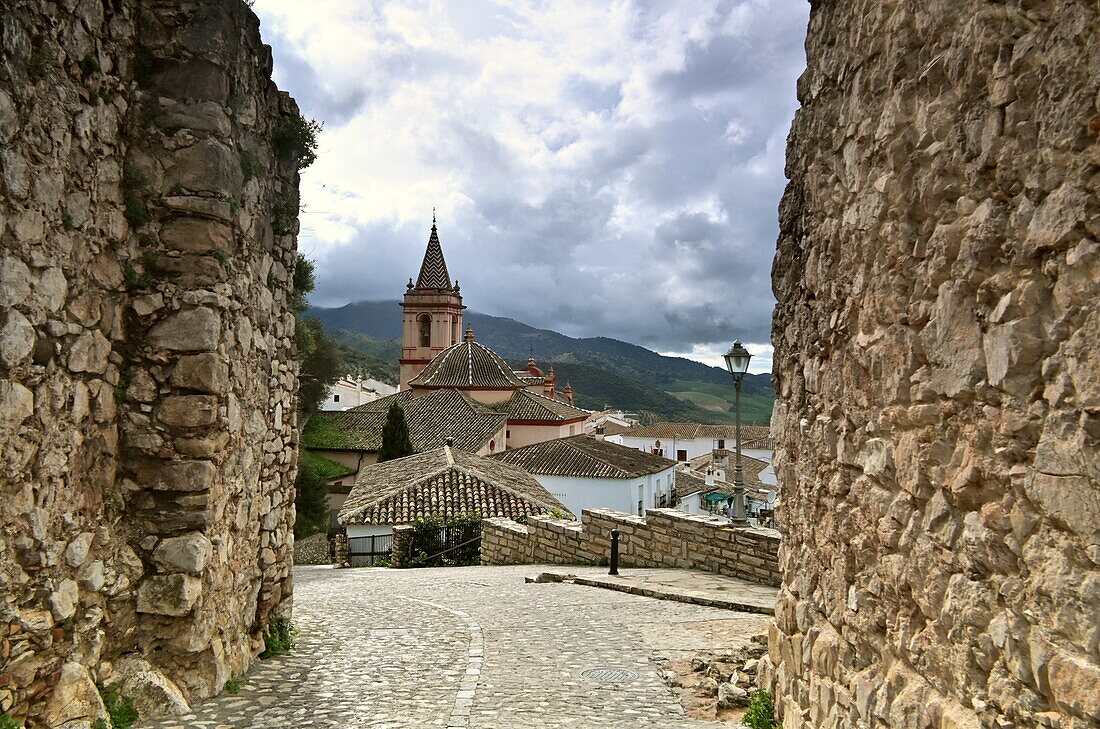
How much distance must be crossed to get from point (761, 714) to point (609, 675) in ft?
5.37

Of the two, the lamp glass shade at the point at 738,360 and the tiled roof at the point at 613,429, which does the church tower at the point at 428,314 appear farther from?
the lamp glass shade at the point at 738,360

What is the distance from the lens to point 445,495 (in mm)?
18969

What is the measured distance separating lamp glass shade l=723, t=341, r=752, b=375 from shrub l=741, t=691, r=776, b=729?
7799 millimetres

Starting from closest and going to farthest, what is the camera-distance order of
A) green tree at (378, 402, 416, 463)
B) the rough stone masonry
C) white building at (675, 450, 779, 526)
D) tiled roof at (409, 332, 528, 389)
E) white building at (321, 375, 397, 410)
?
the rough stone masonry < green tree at (378, 402, 416, 463) < white building at (675, 450, 779, 526) < tiled roof at (409, 332, 528, 389) < white building at (321, 375, 397, 410)

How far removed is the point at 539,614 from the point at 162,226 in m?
5.63

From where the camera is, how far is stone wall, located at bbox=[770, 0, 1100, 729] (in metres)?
2.13

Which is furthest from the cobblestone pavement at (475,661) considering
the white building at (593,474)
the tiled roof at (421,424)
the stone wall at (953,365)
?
the tiled roof at (421,424)

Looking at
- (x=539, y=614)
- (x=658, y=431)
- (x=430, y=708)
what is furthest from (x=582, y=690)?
(x=658, y=431)

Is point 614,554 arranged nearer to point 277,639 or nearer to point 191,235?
point 277,639

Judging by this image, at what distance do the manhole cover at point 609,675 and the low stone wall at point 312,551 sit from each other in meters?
18.0

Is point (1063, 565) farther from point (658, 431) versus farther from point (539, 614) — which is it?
point (658, 431)

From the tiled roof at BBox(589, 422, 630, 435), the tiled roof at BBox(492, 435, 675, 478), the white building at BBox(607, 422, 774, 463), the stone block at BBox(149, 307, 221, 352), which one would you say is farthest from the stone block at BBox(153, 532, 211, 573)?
the white building at BBox(607, 422, 774, 463)

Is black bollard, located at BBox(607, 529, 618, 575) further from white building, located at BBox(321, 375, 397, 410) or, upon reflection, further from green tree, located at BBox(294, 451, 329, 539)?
white building, located at BBox(321, 375, 397, 410)

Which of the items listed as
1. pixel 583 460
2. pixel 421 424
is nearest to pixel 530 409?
pixel 421 424
